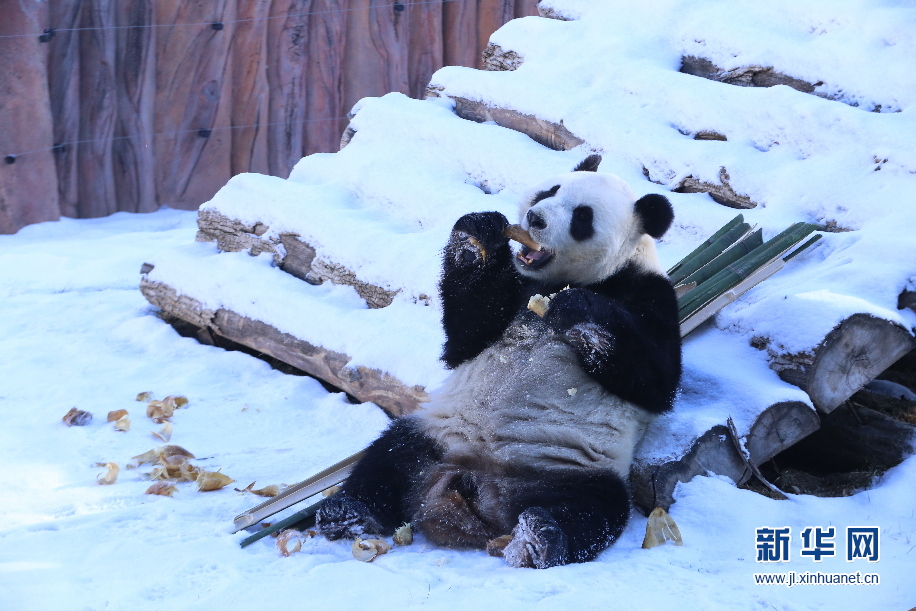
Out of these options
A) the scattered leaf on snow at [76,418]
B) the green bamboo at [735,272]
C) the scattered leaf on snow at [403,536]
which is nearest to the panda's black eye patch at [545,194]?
the green bamboo at [735,272]

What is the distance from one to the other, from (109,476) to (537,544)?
1998 millimetres

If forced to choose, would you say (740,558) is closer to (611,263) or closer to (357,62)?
(611,263)

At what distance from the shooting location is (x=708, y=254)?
13.9 feet

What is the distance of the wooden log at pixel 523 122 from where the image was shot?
5.75 m

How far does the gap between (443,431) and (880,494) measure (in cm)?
170

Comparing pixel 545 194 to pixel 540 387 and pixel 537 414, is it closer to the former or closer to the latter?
pixel 540 387

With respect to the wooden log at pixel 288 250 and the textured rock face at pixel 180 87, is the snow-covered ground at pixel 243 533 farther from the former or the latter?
the textured rock face at pixel 180 87

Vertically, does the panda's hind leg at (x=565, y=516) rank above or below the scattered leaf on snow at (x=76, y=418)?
above

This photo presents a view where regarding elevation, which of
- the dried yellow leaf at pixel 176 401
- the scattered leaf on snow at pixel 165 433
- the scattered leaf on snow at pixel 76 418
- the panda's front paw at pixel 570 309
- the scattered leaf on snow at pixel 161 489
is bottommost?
the dried yellow leaf at pixel 176 401

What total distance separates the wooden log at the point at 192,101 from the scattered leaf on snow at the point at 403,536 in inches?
320

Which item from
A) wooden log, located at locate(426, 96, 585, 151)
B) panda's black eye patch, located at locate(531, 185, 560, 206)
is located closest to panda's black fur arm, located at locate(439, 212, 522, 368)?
panda's black eye patch, located at locate(531, 185, 560, 206)

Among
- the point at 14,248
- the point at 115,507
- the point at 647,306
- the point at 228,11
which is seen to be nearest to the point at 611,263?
the point at 647,306

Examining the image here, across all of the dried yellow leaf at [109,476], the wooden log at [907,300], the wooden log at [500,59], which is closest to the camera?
the dried yellow leaf at [109,476]

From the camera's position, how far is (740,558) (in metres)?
2.81
